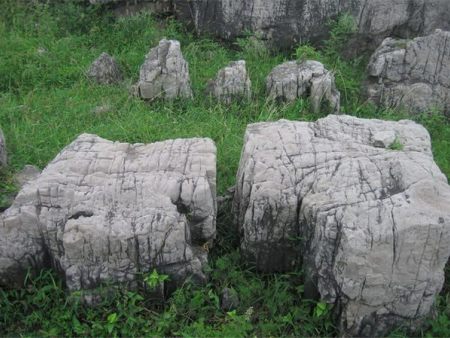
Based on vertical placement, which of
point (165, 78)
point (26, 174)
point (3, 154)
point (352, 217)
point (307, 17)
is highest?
point (307, 17)

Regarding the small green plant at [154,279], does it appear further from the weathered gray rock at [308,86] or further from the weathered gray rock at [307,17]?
the weathered gray rock at [307,17]

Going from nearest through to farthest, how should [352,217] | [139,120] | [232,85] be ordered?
[352,217] → [139,120] → [232,85]

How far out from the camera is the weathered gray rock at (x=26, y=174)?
5695mm

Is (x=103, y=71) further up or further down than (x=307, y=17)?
further down

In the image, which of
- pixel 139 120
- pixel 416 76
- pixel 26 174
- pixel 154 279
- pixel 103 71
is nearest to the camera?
pixel 154 279

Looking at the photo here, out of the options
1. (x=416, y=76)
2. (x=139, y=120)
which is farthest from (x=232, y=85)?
(x=416, y=76)

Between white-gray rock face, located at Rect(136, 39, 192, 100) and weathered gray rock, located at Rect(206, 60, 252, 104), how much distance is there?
0.37 meters

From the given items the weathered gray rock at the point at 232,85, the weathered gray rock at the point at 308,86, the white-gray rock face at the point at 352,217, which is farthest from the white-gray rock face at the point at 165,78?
the white-gray rock face at the point at 352,217

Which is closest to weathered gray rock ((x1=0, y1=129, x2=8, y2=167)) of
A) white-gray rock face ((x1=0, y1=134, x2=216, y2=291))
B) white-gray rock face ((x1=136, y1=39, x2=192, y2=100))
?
white-gray rock face ((x1=0, y1=134, x2=216, y2=291))

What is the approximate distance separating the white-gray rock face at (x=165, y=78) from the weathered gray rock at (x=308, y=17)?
1549 mm

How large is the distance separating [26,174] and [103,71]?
229cm

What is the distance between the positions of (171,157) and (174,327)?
1.40 metres

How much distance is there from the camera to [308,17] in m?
8.38

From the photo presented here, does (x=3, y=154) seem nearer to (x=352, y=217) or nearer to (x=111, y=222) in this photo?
(x=111, y=222)
